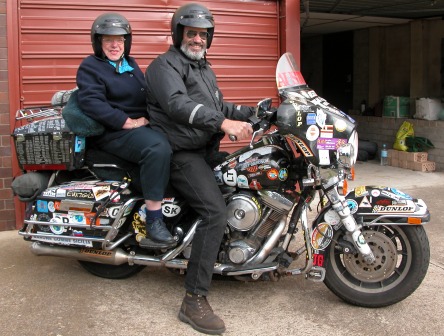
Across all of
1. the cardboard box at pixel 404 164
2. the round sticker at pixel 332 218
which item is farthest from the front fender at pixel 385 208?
the cardboard box at pixel 404 164

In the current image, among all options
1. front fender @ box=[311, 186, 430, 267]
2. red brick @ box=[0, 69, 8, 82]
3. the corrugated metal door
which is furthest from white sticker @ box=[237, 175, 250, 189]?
red brick @ box=[0, 69, 8, 82]

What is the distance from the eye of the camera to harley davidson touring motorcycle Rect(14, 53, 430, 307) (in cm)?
329

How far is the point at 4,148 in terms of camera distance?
5.30 meters

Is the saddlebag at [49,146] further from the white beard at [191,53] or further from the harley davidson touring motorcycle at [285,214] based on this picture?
the white beard at [191,53]

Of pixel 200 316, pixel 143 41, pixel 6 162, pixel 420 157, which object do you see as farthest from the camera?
pixel 420 157

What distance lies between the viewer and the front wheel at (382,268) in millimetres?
3381

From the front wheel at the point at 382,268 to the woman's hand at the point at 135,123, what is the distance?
154 cm

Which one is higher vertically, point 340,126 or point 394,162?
point 340,126

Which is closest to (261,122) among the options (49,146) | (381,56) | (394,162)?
(49,146)

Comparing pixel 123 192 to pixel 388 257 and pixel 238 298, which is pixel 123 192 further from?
pixel 388 257

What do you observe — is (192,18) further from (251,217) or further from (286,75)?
(251,217)

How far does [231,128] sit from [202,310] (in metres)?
1.17

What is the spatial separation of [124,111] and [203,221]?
1046mm

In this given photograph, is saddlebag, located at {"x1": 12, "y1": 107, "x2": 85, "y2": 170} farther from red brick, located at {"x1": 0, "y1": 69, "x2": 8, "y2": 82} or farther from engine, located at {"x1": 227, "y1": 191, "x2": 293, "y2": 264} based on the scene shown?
red brick, located at {"x1": 0, "y1": 69, "x2": 8, "y2": 82}
